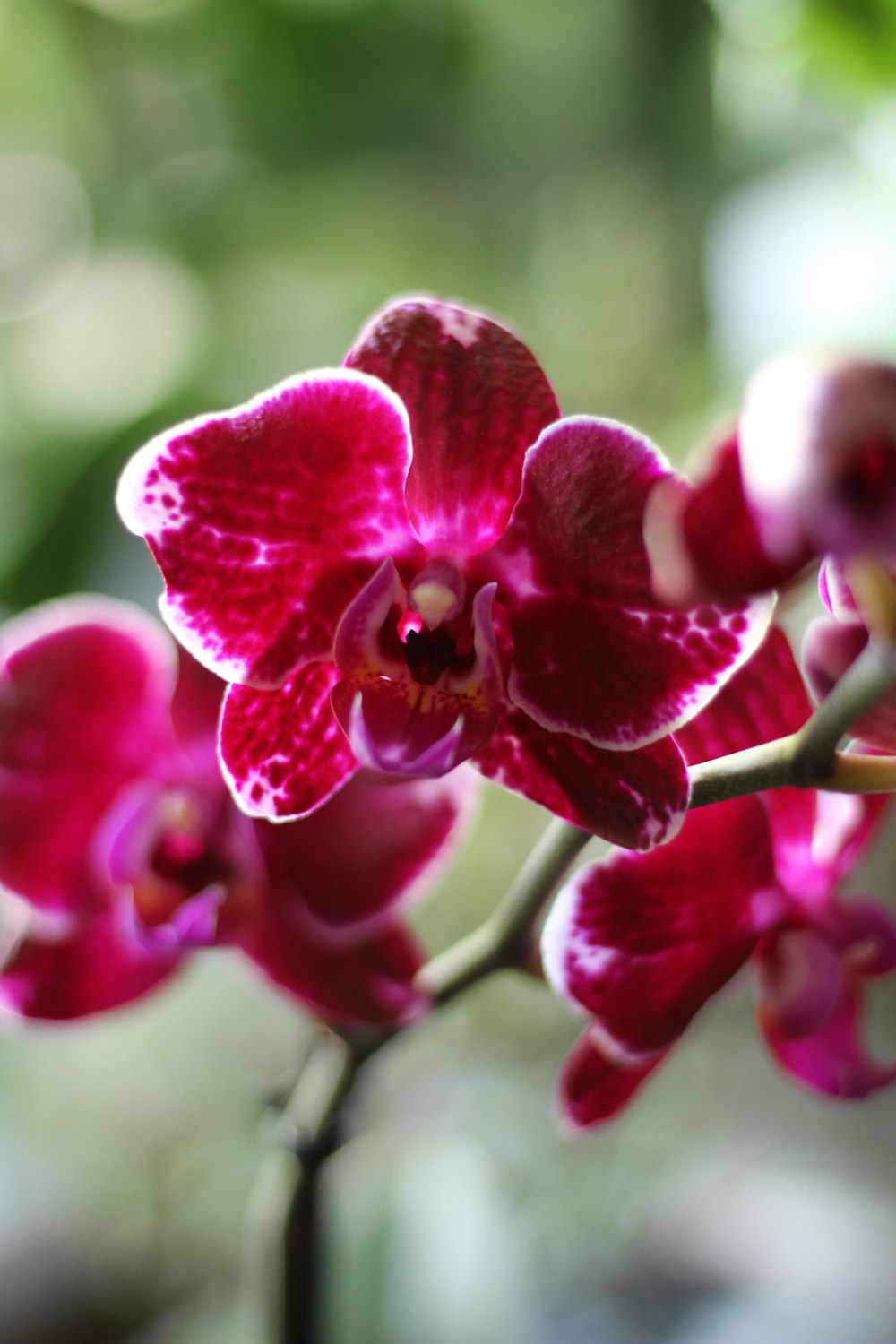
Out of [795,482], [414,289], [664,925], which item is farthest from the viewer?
[414,289]

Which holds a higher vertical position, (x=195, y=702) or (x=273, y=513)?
(x=273, y=513)

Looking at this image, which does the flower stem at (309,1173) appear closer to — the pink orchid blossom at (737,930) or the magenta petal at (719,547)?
the pink orchid blossom at (737,930)

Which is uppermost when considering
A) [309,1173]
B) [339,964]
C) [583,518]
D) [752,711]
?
[583,518]

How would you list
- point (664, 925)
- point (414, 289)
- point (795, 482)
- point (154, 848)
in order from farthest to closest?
1. point (414, 289)
2. point (154, 848)
3. point (664, 925)
4. point (795, 482)

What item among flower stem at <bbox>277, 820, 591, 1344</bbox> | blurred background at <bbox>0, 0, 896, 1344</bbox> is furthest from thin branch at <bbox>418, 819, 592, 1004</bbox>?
blurred background at <bbox>0, 0, 896, 1344</bbox>

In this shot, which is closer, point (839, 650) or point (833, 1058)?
point (839, 650)

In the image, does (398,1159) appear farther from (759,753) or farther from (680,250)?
(680,250)

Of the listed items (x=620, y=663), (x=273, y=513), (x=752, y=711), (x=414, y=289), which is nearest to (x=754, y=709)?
(x=752, y=711)

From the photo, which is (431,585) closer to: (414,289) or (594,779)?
(594,779)
